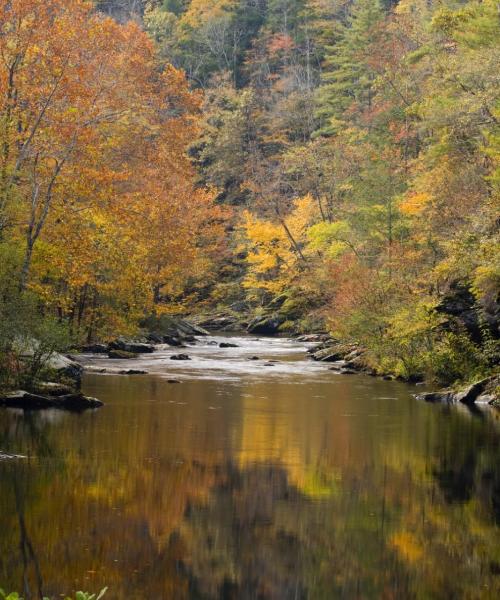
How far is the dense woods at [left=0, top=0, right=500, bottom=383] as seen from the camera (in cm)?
2623

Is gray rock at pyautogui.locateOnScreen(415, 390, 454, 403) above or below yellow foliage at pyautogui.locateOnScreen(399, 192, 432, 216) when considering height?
below

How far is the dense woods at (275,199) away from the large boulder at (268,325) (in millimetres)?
436

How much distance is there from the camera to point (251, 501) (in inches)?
499

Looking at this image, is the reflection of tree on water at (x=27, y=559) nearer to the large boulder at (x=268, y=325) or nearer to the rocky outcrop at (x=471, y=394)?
the rocky outcrop at (x=471, y=394)

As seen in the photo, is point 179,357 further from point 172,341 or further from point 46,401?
point 46,401

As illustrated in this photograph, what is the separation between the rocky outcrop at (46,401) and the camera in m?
21.1

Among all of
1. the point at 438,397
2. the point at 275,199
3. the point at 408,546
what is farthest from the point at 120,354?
the point at 275,199

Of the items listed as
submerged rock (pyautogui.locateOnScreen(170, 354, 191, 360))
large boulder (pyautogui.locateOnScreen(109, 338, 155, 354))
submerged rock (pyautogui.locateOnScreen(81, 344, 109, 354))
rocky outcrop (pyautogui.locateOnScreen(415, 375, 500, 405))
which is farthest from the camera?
large boulder (pyautogui.locateOnScreen(109, 338, 155, 354))

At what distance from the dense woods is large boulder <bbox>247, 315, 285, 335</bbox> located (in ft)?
1.43

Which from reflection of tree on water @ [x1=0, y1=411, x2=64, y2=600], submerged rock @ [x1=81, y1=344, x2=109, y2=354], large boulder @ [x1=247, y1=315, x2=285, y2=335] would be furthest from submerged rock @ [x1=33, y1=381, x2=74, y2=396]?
large boulder @ [x1=247, y1=315, x2=285, y2=335]

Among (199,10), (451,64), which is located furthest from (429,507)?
(199,10)

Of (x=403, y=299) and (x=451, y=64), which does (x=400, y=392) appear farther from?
(x=451, y=64)

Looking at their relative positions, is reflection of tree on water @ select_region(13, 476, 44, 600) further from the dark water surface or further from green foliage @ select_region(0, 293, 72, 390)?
green foliage @ select_region(0, 293, 72, 390)

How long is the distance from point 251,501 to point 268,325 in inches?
1703
